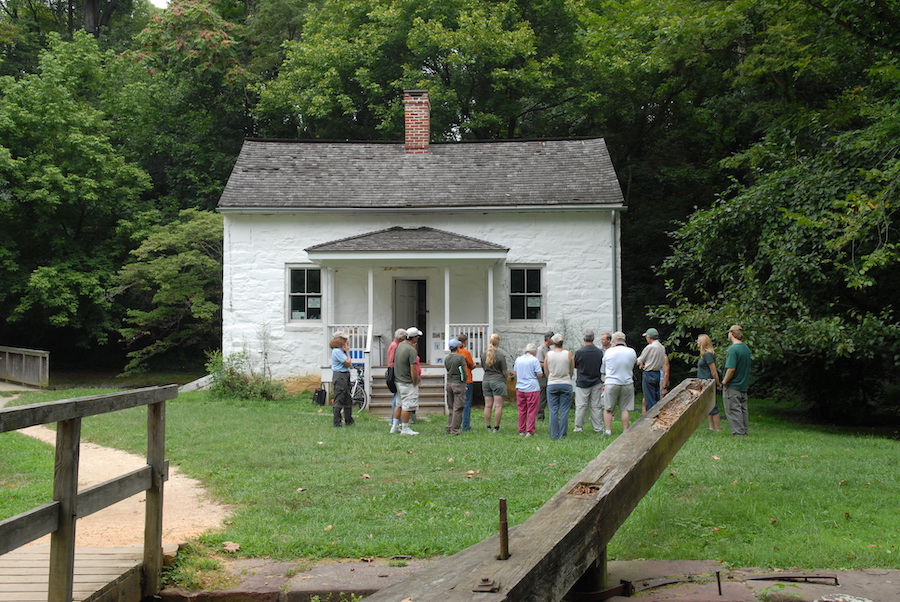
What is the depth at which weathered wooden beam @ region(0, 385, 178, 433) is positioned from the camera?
3.39 m

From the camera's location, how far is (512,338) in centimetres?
2005

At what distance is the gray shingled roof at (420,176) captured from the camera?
779 inches

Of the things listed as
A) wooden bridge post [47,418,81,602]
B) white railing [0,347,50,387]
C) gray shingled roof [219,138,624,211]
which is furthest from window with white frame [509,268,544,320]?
wooden bridge post [47,418,81,602]

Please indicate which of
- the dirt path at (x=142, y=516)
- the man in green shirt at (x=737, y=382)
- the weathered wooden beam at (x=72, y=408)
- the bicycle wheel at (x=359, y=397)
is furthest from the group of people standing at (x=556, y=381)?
the weathered wooden beam at (x=72, y=408)

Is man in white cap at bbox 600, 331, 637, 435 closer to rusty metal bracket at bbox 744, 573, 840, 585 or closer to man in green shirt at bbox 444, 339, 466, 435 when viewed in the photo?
man in green shirt at bbox 444, 339, 466, 435

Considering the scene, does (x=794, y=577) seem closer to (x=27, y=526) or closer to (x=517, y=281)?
(x=27, y=526)

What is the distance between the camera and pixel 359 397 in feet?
56.5

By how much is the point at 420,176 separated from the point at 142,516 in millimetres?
15115

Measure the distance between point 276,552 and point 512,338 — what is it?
49.0ft

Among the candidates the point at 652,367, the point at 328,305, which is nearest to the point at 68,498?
the point at 652,367

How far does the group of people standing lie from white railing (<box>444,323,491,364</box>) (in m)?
5.03

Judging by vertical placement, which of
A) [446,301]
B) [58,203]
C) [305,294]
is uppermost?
[58,203]

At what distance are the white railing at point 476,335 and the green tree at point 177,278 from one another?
338 inches

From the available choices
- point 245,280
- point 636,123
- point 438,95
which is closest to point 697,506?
point 245,280
